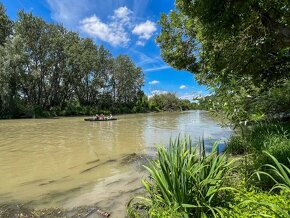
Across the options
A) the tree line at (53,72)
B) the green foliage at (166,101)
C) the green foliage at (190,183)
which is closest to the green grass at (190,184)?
the green foliage at (190,183)

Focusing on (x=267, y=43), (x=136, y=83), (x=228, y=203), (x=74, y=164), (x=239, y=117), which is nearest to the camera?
(x=228, y=203)

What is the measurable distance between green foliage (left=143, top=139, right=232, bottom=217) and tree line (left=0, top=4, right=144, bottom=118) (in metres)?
40.0

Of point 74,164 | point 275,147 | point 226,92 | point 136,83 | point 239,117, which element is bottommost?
point 74,164

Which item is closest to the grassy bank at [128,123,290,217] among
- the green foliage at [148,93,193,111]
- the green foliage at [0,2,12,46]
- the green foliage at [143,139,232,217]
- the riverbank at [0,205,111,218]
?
the green foliage at [143,139,232,217]

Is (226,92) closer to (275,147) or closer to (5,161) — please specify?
(275,147)

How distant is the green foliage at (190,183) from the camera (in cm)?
356

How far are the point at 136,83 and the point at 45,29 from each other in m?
29.0

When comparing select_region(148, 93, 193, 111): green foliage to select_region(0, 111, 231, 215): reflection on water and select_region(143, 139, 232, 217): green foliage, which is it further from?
select_region(143, 139, 232, 217): green foliage

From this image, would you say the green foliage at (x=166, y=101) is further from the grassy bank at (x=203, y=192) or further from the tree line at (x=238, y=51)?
the grassy bank at (x=203, y=192)

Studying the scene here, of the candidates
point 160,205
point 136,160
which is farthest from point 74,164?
point 160,205

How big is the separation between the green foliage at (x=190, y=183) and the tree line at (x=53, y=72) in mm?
39953

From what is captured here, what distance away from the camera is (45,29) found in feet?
153

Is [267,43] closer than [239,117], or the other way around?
[239,117]

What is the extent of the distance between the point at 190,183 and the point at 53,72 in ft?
164
